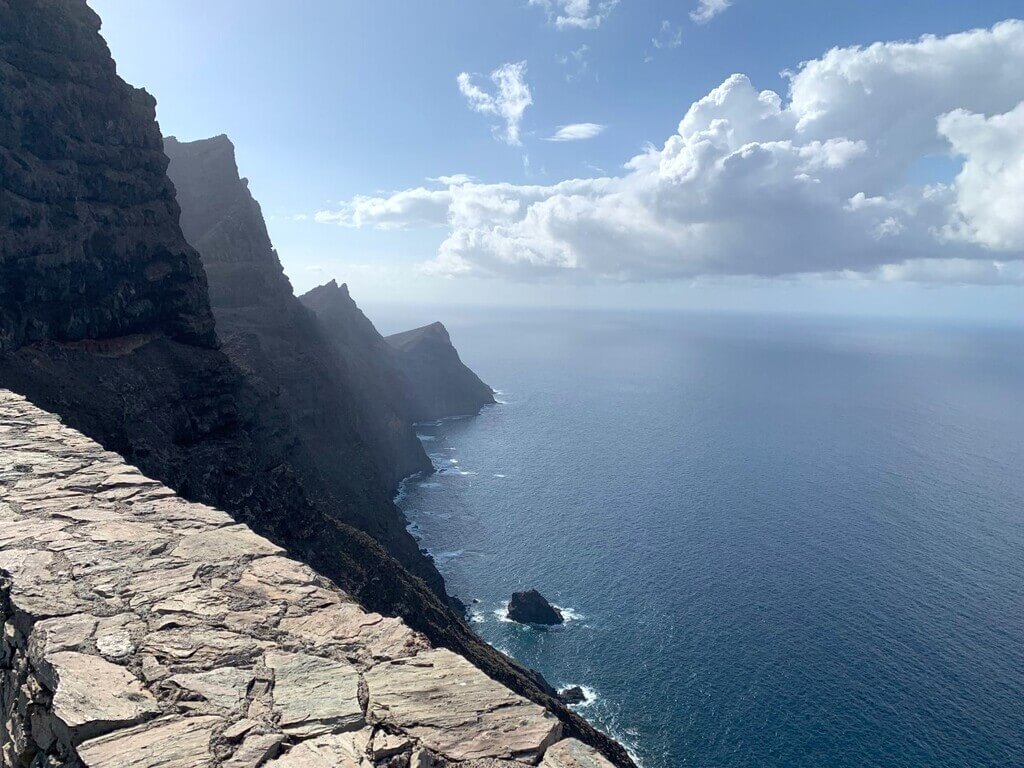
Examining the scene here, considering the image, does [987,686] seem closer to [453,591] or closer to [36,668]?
A: [453,591]

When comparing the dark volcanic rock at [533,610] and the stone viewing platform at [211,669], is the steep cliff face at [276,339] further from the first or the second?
the stone viewing platform at [211,669]

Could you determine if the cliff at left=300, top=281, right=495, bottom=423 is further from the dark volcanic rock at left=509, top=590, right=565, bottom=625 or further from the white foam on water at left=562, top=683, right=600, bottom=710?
the white foam on water at left=562, top=683, right=600, bottom=710

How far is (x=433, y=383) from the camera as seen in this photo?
7431 inches

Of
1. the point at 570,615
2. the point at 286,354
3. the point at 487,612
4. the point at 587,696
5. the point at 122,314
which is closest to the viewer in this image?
the point at 122,314

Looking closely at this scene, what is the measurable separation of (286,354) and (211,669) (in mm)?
87153

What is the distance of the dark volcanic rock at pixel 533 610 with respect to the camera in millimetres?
71812

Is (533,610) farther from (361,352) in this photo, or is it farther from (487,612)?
(361,352)

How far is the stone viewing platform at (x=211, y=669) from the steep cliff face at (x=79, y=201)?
37.4 meters

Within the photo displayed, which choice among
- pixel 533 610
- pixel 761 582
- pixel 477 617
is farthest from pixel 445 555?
pixel 761 582

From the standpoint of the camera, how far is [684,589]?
78.7 m

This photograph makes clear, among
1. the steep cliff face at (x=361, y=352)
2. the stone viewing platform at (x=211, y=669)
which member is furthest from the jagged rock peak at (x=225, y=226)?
the stone viewing platform at (x=211, y=669)

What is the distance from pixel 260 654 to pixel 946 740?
6845cm

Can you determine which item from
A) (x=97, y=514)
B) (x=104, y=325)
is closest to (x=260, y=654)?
(x=97, y=514)

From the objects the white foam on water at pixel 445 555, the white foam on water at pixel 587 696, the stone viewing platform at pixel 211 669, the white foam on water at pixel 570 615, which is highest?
the stone viewing platform at pixel 211 669
